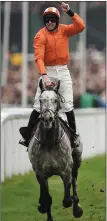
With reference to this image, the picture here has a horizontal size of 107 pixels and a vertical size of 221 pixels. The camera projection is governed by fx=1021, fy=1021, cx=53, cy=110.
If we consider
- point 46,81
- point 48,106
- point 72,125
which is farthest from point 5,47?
point 48,106

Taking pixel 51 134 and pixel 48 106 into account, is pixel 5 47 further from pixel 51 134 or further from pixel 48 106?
pixel 48 106

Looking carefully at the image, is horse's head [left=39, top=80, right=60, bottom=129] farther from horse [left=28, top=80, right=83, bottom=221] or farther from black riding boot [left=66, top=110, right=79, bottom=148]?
black riding boot [left=66, top=110, right=79, bottom=148]

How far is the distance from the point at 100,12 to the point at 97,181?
26.5 metres

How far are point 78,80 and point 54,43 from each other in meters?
26.2

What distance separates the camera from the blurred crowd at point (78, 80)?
3091 cm

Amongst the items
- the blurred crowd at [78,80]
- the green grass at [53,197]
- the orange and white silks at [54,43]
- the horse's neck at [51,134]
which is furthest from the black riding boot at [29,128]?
the blurred crowd at [78,80]

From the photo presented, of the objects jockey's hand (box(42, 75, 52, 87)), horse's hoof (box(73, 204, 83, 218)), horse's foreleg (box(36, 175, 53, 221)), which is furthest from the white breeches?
horse's hoof (box(73, 204, 83, 218))

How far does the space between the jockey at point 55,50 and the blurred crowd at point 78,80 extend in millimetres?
17961

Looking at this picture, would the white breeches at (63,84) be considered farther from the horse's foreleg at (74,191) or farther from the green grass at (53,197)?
the green grass at (53,197)

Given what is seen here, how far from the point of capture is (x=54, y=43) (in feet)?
35.9

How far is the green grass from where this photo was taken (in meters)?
→ 12.3

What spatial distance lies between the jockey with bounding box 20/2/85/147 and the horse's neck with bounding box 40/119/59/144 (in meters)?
0.41

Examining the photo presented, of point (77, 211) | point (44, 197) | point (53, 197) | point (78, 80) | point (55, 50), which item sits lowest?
point (78, 80)

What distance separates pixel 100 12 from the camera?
140 feet
